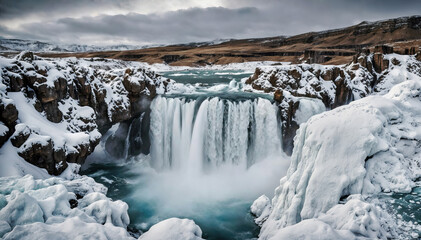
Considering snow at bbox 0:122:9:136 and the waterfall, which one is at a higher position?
snow at bbox 0:122:9:136

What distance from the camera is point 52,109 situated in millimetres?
13469

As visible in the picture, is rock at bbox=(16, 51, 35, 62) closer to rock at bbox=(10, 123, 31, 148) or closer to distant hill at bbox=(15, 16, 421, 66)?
rock at bbox=(10, 123, 31, 148)

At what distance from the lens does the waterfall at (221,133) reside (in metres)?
18.8

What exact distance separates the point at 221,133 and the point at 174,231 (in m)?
12.6

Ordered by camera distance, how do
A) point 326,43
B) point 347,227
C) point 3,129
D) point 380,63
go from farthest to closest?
point 326,43 → point 380,63 → point 3,129 → point 347,227

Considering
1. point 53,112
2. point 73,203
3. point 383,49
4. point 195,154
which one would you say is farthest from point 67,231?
point 383,49

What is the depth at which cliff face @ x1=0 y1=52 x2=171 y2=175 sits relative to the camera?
1071 cm

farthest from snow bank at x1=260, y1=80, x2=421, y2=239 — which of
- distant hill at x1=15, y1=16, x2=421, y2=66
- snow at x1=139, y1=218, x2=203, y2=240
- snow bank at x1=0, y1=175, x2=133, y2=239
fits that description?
distant hill at x1=15, y1=16, x2=421, y2=66

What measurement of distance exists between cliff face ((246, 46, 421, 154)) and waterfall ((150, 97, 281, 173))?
1323 millimetres

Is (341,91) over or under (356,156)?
over

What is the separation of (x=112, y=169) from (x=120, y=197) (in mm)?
4344

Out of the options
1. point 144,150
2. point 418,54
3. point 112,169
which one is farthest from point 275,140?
point 418,54

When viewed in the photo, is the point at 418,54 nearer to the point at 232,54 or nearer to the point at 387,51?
the point at 387,51

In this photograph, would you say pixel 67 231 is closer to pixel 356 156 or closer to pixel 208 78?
pixel 356 156
